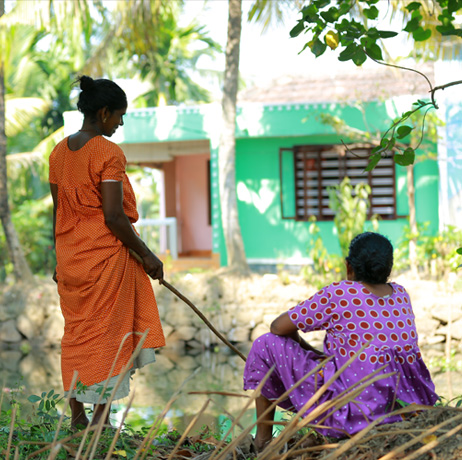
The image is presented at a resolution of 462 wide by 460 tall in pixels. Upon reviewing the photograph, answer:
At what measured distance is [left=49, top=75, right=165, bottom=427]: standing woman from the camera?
2699mm

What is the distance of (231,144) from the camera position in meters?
8.73

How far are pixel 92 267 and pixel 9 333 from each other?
6.49m

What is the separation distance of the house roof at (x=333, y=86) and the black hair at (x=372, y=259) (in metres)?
8.75

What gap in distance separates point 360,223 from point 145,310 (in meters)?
5.35

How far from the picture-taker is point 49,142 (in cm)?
1438

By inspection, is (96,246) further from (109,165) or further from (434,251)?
(434,251)

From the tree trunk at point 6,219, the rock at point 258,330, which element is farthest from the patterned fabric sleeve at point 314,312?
the tree trunk at point 6,219

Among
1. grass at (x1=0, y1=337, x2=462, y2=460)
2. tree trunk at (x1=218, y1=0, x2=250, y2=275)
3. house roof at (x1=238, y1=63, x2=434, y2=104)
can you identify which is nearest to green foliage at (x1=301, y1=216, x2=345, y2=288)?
tree trunk at (x1=218, y1=0, x2=250, y2=275)

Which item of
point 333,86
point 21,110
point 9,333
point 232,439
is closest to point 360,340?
point 232,439

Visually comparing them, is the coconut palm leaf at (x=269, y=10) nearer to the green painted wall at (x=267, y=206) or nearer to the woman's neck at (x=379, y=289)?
the green painted wall at (x=267, y=206)

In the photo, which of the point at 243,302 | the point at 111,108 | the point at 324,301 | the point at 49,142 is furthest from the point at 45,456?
the point at 49,142

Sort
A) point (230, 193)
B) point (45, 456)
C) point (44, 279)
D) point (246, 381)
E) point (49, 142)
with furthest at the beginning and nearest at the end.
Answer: point (49, 142), point (44, 279), point (230, 193), point (246, 381), point (45, 456)

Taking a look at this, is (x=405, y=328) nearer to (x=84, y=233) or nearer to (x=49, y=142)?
(x=84, y=233)

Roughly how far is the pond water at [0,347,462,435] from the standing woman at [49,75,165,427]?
1.84 metres
